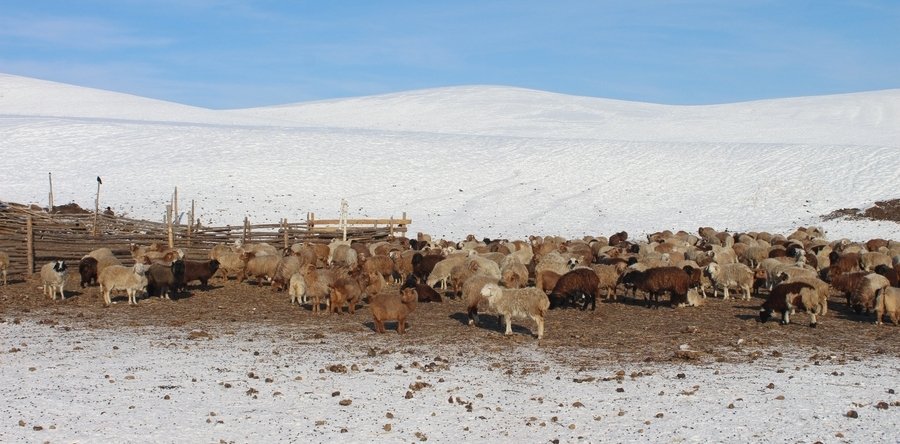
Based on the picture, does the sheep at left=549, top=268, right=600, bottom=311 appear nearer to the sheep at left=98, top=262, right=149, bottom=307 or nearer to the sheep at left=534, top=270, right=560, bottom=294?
the sheep at left=534, top=270, right=560, bottom=294

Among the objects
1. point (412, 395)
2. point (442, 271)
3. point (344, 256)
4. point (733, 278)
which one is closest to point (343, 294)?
point (442, 271)

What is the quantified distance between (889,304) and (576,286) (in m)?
5.36

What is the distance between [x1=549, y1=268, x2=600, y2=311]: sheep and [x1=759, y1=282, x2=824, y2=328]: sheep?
10.2 feet

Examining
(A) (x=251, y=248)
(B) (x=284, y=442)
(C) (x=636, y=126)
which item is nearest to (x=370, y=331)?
(B) (x=284, y=442)

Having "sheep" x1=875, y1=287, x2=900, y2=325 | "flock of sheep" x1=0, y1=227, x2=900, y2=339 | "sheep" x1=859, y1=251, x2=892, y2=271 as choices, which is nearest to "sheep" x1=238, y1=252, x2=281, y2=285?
"flock of sheep" x1=0, y1=227, x2=900, y2=339

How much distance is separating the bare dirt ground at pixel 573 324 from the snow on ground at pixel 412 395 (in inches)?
22.3

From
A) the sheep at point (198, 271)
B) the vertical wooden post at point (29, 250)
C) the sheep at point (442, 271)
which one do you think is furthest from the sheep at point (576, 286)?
the vertical wooden post at point (29, 250)

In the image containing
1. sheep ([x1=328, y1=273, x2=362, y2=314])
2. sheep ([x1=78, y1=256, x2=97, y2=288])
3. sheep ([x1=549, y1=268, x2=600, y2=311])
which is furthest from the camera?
sheep ([x1=78, y1=256, x2=97, y2=288])

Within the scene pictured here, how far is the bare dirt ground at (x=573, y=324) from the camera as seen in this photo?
517 inches

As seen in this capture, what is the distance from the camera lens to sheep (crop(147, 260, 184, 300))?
18.3 meters

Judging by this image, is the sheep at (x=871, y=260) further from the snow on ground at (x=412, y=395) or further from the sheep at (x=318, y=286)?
the sheep at (x=318, y=286)

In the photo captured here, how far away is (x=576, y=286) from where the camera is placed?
56.4 ft

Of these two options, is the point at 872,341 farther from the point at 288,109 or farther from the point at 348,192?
the point at 288,109

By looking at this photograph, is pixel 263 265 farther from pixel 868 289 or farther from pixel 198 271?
pixel 868 289
